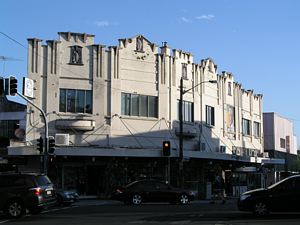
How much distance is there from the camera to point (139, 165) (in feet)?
131

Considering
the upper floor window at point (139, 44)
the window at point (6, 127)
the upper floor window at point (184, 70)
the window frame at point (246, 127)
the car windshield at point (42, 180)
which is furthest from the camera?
the window frame at point (246, 127)

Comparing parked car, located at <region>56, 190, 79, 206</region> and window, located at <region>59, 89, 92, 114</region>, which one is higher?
window, located at <region>59, 89, 92, 114</region>

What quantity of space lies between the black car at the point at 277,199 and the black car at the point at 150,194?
995cm

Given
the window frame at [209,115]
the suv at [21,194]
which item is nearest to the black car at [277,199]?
the suv at [21,194]

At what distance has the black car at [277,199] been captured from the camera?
744 inches

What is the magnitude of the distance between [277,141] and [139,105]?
32.9 metres

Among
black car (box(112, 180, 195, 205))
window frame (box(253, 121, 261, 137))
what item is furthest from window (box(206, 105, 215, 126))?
black car (box(112, 180, 195, 205))

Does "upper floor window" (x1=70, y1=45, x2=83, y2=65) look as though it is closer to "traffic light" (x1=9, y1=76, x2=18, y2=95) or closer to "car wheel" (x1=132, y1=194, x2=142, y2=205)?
"traffic light" (x1=9, y1=76, x2=18, y2=95)

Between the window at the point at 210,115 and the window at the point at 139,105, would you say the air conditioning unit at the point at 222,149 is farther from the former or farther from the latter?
the window at the point at 139,105

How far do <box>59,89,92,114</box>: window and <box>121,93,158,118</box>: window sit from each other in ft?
8.54

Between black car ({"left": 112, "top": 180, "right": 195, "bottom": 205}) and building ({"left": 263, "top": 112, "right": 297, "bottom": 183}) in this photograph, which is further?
building ({"left": 263, "top": 112, "right": 297, "bottom": 183})

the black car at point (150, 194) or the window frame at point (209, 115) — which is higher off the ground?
the window frame at point (209, 115)

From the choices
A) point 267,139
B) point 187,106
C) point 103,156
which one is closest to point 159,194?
point 103,156

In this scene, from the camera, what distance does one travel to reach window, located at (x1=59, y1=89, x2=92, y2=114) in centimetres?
3709
